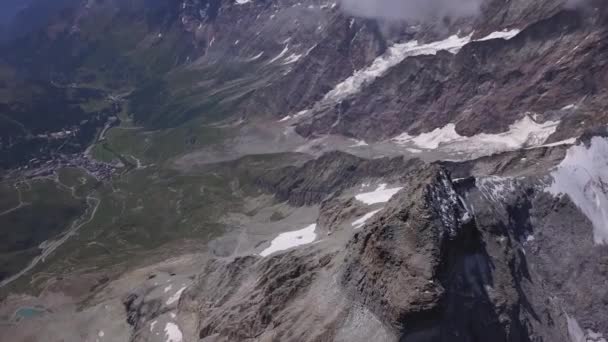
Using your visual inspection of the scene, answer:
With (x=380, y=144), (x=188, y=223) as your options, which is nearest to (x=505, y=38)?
(x=380, y=144)

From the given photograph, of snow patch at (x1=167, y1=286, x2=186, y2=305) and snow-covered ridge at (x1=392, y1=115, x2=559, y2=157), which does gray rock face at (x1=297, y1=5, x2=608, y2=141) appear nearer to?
snow-covered ridge at (x1=392, y1=115, x2=559, y2=157)

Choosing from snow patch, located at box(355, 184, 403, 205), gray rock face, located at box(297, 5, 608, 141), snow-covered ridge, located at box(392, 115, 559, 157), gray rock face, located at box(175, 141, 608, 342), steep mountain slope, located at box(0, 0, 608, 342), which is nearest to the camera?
gray rock face, located at box(175, 141, 608, 342)

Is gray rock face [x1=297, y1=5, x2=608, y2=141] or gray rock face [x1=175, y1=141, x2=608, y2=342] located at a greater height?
gray rock face [x1=175, y1=141, x2=608, y2=342]

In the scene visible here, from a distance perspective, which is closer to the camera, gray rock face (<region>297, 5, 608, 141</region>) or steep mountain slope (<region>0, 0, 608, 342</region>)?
steep mountain slope (<region>0, 0, 608, 342</region>)

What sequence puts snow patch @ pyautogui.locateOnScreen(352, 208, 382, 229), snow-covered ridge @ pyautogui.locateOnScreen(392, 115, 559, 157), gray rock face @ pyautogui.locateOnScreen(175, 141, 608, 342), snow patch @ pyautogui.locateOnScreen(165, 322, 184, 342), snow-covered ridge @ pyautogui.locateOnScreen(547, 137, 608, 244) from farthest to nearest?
1. snow-covered ridge @ pyautogui.locateOnScreen(392, 115, 559, 157)
2. snow patch @ pyautogui.locateOnScreen(165, 322, 184, 342)
3. snow patch @ pyautogui.locateOnScreen(352, 208, 382, 229)
4. snow-covered ridge @ pyautogui.locateOnScreen(547, 137, 608, 244)
5. gray rock face @ pyautogui.locateOnScreen(175, 141, 608, 342)

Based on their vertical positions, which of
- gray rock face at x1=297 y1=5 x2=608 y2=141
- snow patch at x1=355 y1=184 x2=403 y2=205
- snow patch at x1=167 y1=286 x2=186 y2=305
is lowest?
gray rock face at x1=297 y1=5 x2=608 y2=141

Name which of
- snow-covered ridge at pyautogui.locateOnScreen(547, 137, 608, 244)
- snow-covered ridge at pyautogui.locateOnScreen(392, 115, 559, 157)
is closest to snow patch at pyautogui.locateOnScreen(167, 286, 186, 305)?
snow-covered ridge at pyautogui.locateOnScreen(547, 137, 608, 244)

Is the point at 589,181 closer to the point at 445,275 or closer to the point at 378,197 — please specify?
the point at 445,275
